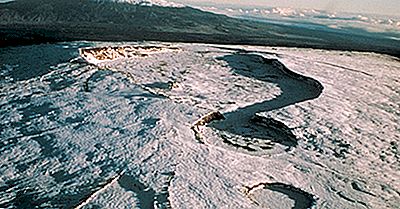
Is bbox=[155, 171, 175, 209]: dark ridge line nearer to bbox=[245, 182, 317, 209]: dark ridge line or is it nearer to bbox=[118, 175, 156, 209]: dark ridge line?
bbox=[118, 175, 156, 209]: dark ridge line

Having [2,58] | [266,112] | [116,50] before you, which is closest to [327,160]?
[266,112]

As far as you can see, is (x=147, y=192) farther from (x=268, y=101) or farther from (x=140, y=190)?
(x=268, y=101)

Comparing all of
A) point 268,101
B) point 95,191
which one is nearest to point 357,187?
point 95,191

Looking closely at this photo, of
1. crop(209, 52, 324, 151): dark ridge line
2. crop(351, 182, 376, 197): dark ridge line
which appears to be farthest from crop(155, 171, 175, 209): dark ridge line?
crop(351, 182, 376, 197): dark ridge line

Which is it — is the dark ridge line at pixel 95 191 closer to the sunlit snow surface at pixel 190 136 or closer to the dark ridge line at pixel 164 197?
the sunlit snow surface at pixel 190 136

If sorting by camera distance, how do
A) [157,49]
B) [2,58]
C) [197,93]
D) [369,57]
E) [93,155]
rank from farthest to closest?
[369,57] < [157,49] < [2,58] < [197,93] < [93,155]

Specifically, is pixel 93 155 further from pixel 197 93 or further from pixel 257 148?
pixel 197 93

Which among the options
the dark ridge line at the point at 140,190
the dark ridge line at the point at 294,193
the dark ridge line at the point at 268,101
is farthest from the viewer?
the dark ridge line at the point at 268,101

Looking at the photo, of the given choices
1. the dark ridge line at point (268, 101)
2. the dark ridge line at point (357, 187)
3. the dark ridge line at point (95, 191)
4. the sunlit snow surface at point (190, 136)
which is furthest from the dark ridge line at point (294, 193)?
the dark ridge line at point (95, 191)
